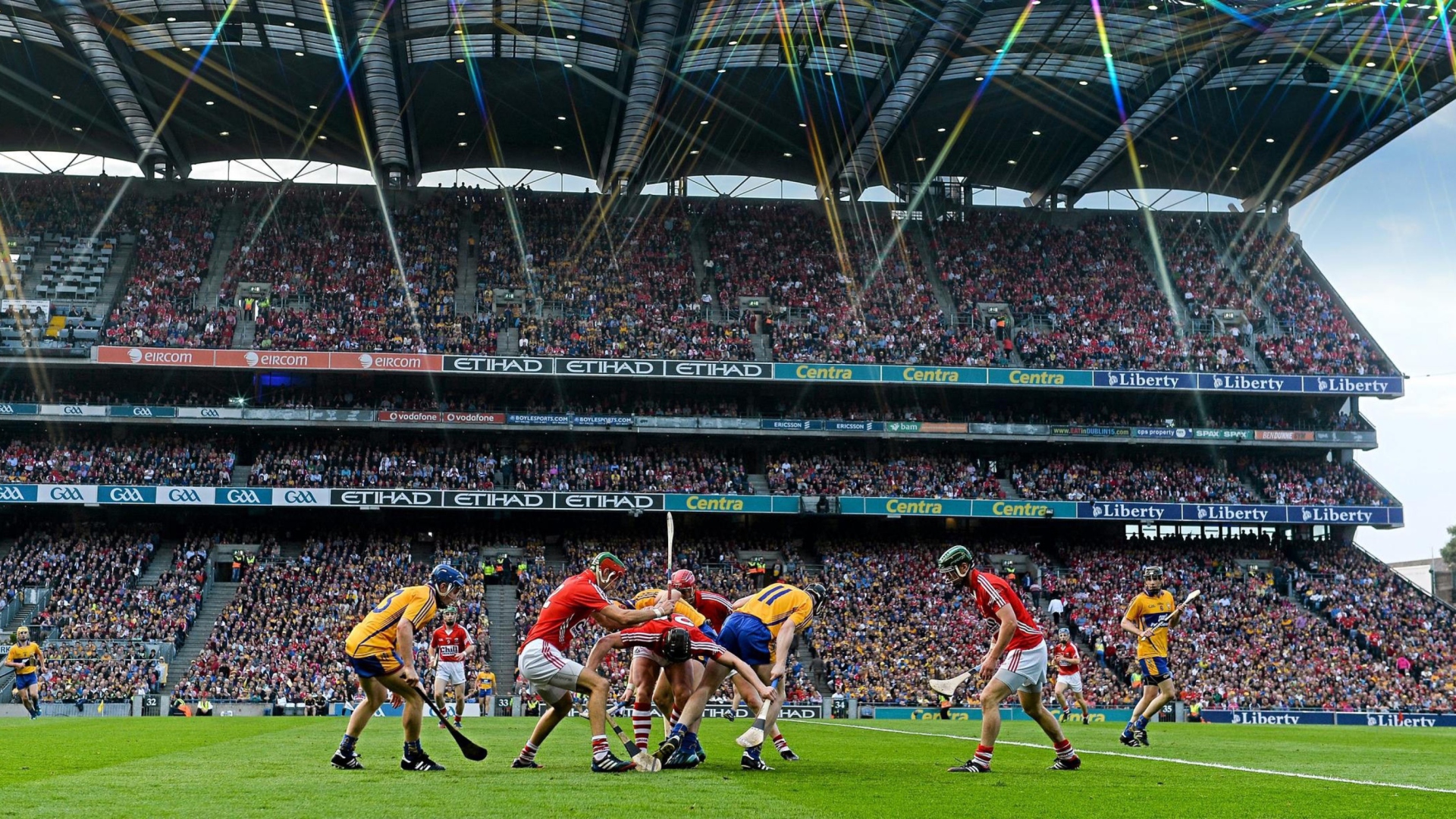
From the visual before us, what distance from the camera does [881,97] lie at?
56500 mm

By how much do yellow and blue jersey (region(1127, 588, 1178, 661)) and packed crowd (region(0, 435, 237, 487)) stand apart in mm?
42645

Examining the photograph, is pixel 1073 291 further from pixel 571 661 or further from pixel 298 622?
pixel 571 661

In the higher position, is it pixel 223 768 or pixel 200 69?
pixel 200 69

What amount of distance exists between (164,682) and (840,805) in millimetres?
40513

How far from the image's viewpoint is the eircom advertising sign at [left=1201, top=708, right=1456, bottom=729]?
46.0 metres

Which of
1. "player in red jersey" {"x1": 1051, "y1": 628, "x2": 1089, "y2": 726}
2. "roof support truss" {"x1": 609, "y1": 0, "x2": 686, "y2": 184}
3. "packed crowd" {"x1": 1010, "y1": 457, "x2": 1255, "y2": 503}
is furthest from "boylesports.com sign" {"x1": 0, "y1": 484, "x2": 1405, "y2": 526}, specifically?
"player in red jersey" {"x1": 1051, "y1": 628, "x2": 1089, "y2": 726}

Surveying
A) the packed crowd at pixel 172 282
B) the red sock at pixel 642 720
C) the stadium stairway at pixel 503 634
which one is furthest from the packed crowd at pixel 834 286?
the red sock at pixel 642 720

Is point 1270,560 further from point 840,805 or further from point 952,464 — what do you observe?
point 840,805

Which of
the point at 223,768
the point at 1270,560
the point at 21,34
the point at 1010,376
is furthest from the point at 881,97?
the point at 223,768

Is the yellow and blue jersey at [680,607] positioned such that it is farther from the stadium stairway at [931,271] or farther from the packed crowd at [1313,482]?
the packed crowd at [1313,482]

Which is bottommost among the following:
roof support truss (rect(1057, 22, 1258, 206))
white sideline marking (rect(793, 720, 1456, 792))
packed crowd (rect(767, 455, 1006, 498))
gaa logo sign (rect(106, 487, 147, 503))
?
white sideline marking (rect(793, 720, 1456, 792))

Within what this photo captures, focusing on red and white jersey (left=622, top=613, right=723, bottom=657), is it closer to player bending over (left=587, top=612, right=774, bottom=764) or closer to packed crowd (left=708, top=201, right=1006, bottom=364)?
player bending over (left=587, top=612, right=774, bottom=764)

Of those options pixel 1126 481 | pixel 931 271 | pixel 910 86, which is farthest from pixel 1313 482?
pixel 910 86

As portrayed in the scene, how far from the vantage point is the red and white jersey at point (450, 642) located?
2866 cm
